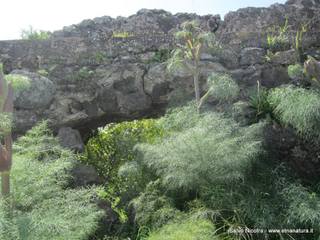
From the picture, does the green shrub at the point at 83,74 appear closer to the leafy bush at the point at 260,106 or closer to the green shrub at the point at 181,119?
the green shrub at the point at 181,119

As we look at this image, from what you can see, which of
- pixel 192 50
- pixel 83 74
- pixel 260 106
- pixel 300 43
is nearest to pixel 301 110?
pixel 260 106

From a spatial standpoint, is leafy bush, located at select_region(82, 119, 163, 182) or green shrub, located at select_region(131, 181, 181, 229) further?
leafy bush, located at select_region(82, 119, 163, 182)

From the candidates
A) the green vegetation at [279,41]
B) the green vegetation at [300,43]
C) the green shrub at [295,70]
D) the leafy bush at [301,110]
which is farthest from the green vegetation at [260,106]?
the green vegetation at [279,41]

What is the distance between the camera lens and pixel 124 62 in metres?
6.00

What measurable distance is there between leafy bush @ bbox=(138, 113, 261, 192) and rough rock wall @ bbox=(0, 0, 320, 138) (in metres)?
1.46

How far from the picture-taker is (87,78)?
582 centimetres

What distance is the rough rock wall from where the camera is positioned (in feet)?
18.4

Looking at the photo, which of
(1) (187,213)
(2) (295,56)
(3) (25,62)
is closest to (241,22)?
(2) (295,56)

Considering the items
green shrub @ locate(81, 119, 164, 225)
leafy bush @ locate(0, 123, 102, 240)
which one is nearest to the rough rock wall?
green shrub @ locate(81, 119, 164, 225)

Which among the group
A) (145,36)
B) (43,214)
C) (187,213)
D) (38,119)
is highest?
(145,36)

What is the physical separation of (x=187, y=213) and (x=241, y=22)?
3.49 meters

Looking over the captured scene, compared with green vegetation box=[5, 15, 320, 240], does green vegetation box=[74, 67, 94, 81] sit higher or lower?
higher

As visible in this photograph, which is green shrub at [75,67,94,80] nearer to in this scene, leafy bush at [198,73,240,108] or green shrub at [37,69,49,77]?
green shrub at [37,69,49,77]

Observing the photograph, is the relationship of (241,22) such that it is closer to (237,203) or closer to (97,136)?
(97,136)
